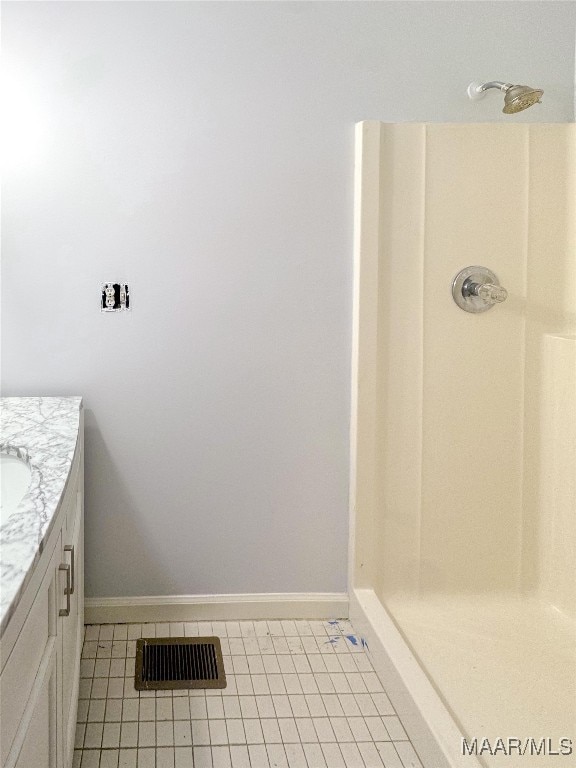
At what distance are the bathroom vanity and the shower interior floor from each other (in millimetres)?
955

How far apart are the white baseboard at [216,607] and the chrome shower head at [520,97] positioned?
1.66 metres

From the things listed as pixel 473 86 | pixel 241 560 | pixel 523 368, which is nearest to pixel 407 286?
pixel 523 368

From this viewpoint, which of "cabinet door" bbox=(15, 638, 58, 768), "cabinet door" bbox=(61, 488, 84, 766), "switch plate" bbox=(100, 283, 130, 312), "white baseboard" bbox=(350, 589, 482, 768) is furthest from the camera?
"switch plate" bbox=(100, 283, 130, 312)

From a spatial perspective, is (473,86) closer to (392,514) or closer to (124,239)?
(124,239)

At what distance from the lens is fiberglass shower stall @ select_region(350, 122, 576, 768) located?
2451mm

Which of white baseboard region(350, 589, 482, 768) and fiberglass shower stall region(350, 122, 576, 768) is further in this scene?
fiberglass shower stall region(350, 122, 576, 768)

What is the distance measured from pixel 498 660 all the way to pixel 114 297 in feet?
5.25

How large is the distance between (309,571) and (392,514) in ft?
1.16

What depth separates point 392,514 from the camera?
2.55 meters

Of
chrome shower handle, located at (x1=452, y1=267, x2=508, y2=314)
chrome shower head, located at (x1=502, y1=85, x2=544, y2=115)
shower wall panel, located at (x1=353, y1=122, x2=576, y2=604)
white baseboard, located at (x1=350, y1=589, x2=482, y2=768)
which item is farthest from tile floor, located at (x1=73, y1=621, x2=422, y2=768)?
chrome shower head, located at (x1=502, y1=85, x2=544, y2=115)

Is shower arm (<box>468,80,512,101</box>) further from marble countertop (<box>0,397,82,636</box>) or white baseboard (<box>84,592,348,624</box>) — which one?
white baseboard (<box>84,592,348,624</box>)

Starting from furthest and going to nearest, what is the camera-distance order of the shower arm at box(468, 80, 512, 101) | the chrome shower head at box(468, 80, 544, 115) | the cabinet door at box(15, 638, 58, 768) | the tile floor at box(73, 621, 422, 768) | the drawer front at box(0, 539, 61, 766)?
the shower arm at box(468, 80, 512, 101), the chrome shower head at box(468, 80, 544, 115), the tile floor at box(73, 621, 422, 768), the cabinet door at box(15, 638, 58, 768), the drawer front at box(0, 539, 61, 766)

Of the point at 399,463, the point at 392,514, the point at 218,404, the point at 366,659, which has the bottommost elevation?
the point at 366,659

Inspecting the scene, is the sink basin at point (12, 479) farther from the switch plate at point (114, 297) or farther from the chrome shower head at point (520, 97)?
the chrome shower head at point (520, 97)
